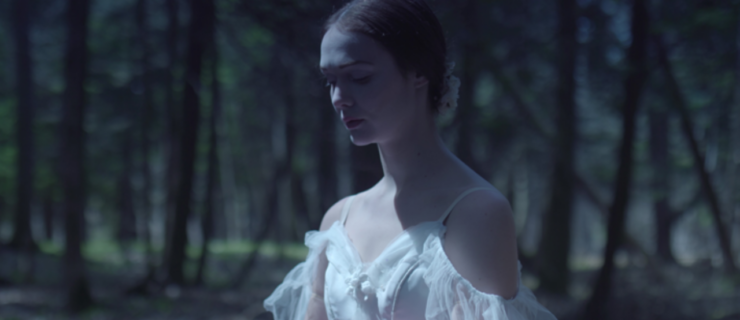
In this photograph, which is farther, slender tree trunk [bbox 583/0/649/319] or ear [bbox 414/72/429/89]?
slender tree trunk [bbox 583/0/649/319]

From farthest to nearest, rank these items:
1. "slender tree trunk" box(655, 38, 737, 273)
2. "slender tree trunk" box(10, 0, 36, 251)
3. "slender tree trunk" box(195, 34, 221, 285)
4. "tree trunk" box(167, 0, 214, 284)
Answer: "slender tree trunk" box(10, 0, 36, 251) → "tree trunk" box(167, 0, 214, 284) → "slender tree trunk" box(195, 34, 221, 285) → "slender tree trunk" box(655, 38, 737, 273)

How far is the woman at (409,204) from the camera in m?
1.38

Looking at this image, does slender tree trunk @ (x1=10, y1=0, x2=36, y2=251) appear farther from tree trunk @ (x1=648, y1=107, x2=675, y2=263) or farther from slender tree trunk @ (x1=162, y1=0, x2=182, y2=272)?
tree trunk @ (x1=648, y1=107, x2=675, y2=263)

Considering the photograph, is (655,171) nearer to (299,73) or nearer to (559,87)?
Result: (559,87)

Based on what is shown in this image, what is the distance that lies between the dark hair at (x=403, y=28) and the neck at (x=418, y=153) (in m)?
0.16

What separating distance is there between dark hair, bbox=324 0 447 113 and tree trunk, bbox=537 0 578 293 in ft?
21.8

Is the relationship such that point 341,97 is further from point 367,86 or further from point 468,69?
point 468,69

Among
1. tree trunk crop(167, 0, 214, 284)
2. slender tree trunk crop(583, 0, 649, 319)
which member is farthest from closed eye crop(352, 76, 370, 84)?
tree trunk crop(167, 0, 214, 284)

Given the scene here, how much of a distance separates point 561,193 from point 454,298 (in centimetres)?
874

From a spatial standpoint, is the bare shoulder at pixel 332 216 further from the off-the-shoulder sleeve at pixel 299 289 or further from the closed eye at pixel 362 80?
the closed eye at pixel 362 80

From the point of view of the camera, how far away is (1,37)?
15.3 m

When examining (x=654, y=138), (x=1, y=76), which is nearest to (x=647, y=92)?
(x=654, y=138)

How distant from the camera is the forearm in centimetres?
178

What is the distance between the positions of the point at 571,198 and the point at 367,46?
9.01m
